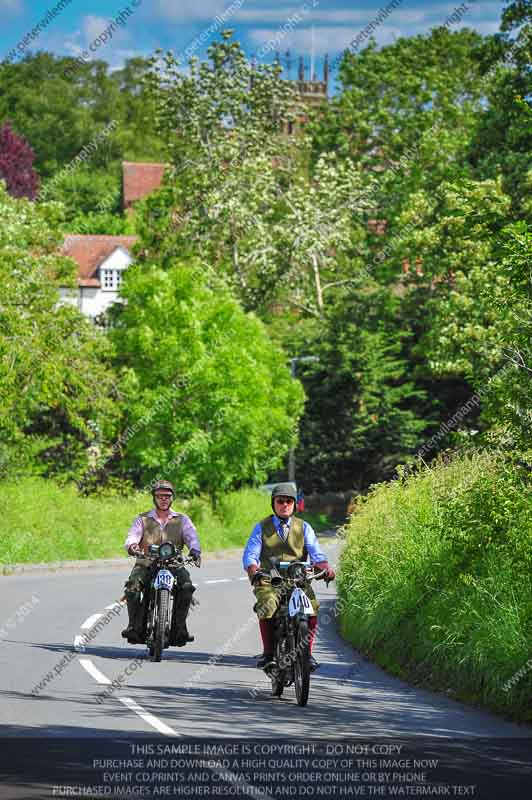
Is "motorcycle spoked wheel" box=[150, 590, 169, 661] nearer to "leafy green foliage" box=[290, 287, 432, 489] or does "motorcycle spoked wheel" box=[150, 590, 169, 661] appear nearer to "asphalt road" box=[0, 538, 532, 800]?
"asphalt road" box=[0, 538, 532, 800]

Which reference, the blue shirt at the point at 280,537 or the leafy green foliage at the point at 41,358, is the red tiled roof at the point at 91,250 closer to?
the leafy green foliage at the point at 41,358

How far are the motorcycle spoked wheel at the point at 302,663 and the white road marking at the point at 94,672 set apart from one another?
216 cm

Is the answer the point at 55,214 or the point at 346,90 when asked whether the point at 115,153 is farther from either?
the point at 55,214

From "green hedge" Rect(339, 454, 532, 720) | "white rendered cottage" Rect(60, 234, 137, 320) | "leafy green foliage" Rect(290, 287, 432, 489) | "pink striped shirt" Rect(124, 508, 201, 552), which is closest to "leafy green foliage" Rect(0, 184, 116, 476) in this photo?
"leafy green foliage" Rect(290, 287, 432, 489)

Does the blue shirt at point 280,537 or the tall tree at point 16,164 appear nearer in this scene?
the blue shirt at point 280,537

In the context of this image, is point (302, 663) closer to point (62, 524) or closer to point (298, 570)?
point (298, 570)

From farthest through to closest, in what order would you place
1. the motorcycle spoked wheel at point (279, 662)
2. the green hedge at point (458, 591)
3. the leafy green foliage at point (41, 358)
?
the leafy green foliage at point (41, 358) < the green hedge at point (458, 591) < the motorcycle spoked wheel at point (279, 662)

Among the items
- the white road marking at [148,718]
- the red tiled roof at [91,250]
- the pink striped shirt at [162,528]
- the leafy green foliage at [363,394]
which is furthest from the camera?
the red tiled roof at [91,250]

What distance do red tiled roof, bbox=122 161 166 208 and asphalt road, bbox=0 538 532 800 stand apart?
89.4 meters

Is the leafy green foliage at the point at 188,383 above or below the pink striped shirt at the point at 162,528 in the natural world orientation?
above

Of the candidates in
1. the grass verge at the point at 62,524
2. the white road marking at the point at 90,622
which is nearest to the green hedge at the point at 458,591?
the white road marking at the point at 90,622

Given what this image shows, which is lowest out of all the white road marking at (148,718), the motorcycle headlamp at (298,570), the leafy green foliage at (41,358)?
the white road marking at (148,718)

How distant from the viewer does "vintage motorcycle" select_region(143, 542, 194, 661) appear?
16.7 metres

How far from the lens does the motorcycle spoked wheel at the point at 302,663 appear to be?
43.4ft
